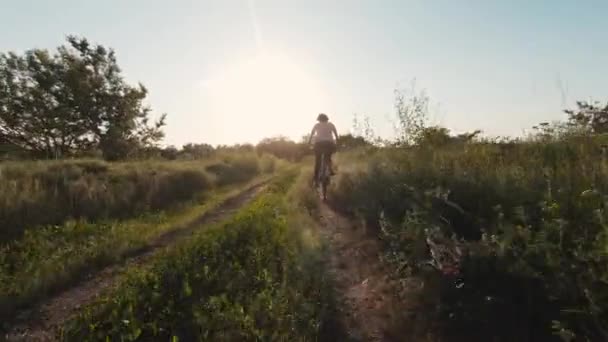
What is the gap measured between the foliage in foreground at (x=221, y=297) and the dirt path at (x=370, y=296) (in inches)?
13.3


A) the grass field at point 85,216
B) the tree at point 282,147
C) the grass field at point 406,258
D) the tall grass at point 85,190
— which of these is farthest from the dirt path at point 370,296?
the tree at point 282,147

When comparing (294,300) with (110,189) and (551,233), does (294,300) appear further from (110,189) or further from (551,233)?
(110,189)

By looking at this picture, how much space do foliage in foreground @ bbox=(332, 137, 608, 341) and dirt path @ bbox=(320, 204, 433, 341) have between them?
264 millimetres

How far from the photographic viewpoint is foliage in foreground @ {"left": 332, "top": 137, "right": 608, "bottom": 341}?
3199 mm

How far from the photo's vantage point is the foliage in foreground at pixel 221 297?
157 inches

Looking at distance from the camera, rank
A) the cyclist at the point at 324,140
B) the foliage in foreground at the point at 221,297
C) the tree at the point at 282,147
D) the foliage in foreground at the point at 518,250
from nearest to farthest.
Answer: the foliage in foreground at the point at 518,250
the foliage in foreground at the point at 221,297
the cyclist at the point at 324,140
the tree at the point at 282,147

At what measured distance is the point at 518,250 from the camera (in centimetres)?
370

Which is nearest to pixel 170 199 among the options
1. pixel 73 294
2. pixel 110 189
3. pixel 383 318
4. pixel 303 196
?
pixel 110 189

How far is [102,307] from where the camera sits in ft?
15.6

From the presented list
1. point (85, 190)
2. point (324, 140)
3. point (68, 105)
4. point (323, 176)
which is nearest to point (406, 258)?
point (323, 176)

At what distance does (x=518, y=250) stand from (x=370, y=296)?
80.3 inches

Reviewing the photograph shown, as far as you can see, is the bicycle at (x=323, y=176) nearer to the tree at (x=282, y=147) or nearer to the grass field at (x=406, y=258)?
the grass field at (x=406, y=258)

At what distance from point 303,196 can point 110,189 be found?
6048 mm

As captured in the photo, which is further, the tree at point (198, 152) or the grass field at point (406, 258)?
the tree at point (198, 152)
